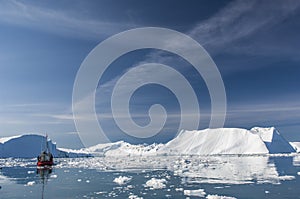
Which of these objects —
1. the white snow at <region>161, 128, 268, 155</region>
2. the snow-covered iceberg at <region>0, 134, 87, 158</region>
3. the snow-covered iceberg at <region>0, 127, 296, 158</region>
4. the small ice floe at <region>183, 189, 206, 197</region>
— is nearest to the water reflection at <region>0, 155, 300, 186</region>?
the small ice floe at <region>183, 189, 206, 197</region>

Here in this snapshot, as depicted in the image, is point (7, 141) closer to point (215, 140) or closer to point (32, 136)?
point (32, 136)

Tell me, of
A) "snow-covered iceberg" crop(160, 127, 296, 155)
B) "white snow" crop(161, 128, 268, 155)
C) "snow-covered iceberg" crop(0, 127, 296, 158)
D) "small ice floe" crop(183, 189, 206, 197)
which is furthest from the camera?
"snow-covered iceberg" crop(160, 127, 296, 155)

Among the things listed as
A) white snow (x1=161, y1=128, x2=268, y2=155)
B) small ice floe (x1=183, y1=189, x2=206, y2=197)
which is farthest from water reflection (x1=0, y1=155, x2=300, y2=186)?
white snow (x1=161, y1=128, x2=268, y2=155)

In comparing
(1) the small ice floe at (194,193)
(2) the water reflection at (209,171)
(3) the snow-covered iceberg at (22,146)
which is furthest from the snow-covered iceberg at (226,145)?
(1) the small ice floe at (194,193)

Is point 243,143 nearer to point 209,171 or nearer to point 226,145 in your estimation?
point 226,145

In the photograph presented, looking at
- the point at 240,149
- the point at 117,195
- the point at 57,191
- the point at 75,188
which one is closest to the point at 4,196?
the point at 57,191

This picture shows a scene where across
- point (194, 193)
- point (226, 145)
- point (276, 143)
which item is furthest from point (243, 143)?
point (194, 193)

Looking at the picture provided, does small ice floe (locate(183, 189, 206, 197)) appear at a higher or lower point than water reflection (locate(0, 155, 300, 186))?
higher

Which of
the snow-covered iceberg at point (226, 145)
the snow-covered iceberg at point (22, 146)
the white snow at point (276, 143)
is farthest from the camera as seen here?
the white snow at point (276, 143)

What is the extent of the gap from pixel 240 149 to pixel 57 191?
16006cm

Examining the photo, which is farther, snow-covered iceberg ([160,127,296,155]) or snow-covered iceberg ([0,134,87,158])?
snow-covered iceberg ([160,127,296,155])

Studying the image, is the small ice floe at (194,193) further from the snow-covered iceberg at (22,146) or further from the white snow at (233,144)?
the white snow at (233,144)

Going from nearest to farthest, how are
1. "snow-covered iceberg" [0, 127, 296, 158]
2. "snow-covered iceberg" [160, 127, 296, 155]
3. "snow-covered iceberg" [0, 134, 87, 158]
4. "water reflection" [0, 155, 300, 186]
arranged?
"water reflection" [0, 155, 300, 186] < "snow-covered iceberg" [0, 134, 87, 158] < "snow-covered iceberg" [0, 127, 296, 158] < "snow-covered iceberg" [160, 127, 296, 155]

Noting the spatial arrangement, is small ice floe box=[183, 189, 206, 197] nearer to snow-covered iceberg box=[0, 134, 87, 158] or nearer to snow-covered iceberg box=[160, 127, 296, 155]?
snow-covered iceberg box=[0, 134, 87, 158]
